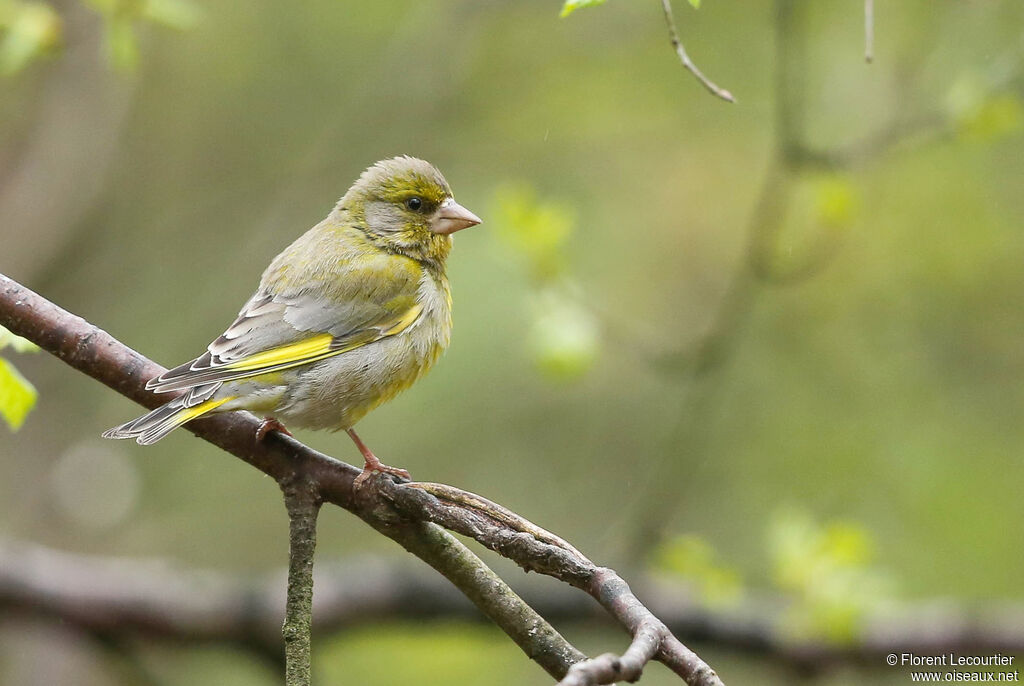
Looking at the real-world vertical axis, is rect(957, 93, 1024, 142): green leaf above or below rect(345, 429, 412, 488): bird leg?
above

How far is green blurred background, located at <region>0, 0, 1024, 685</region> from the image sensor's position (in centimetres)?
700

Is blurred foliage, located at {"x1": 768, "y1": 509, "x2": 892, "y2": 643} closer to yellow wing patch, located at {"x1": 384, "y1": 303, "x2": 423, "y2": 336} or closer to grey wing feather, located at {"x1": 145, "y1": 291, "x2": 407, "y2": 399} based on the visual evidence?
yellow wing patch, located at {"x1": 384, "y1": 303, "x2": 423, "y2": 336}

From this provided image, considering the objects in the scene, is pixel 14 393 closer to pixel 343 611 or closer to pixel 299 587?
pixel 299 587

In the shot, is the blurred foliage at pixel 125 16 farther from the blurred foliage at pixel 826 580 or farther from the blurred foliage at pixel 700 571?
the blurred foliage at pixel 826 580

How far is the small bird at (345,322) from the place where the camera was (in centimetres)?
384

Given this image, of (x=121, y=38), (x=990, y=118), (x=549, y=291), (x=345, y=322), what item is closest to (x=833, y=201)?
(x=990, y=118)

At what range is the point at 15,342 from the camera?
2.88m

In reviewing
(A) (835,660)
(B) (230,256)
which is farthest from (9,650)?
(A) (835,660)

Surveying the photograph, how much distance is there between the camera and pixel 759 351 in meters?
8.07

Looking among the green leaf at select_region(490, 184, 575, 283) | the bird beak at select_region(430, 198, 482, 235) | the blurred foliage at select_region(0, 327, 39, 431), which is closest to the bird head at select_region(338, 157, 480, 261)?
the bird beak at select_region(430, 198, 482, 235)

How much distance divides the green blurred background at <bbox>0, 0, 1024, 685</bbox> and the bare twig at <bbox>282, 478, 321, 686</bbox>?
Answer: 3.33 m

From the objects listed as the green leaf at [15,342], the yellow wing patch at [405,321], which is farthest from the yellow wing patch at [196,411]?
the yellow wing patch at [405,321]

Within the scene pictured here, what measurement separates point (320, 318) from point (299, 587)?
1863 mm

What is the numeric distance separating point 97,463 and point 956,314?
5.76 meters
